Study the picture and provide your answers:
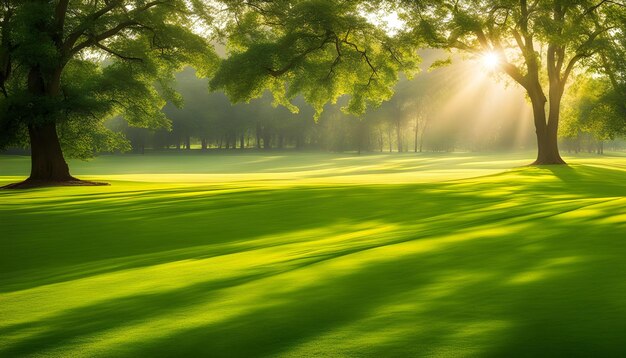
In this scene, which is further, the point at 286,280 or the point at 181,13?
the point at 181,13

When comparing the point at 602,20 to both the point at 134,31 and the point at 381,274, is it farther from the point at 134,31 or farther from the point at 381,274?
the point at 381,274

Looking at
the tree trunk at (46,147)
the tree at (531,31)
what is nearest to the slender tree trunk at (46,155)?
the tree trunk at (46,147)

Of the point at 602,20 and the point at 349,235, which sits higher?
the point at 602,20

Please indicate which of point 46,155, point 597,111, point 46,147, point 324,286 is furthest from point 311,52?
point 324,286

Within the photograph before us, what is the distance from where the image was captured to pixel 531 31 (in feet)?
140

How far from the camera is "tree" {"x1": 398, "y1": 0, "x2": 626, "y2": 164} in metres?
40.6

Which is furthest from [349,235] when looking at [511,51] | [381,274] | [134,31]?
[511,51]

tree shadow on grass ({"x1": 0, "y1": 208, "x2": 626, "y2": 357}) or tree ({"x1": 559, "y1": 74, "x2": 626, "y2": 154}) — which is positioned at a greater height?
tree ({"x1": 559, "y1": 74, "x2": 626, "y2": 154})

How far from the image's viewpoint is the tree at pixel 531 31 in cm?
4062

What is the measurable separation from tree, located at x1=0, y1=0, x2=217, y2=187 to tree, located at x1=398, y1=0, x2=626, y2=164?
14472mm

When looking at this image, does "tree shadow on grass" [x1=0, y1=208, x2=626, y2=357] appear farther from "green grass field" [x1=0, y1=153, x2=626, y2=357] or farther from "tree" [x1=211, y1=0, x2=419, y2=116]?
"tree" [x1=211, y1=0, x2=419, y2=116]

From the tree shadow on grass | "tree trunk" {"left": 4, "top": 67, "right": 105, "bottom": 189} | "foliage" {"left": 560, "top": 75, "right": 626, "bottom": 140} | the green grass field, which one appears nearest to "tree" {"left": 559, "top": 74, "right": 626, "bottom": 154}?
"foliage" {"left": 560, "top": 75, "right": 626, "bottom": 140}

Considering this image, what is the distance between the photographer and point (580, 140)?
122688mm

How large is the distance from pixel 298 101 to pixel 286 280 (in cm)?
13144
